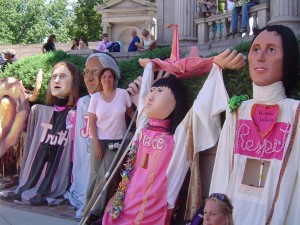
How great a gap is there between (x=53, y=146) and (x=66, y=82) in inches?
39.8

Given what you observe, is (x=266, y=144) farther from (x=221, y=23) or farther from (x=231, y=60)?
(x=221, y=23)

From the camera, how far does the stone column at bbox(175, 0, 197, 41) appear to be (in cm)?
1299

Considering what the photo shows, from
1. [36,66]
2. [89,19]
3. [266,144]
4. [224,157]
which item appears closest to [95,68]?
[36,66]

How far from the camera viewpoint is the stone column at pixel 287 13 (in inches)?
379

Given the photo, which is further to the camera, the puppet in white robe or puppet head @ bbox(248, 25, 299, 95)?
the puppet in white robe

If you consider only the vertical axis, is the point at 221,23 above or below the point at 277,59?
above

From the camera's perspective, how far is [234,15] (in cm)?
1101

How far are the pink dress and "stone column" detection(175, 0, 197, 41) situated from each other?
817 centimetres

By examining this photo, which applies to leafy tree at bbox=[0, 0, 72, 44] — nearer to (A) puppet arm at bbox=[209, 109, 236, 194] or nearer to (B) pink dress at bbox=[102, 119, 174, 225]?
(B) pink dress at bbox=[102, 119, 174, 225]

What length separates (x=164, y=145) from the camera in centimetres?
515

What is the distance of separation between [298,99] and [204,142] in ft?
3.45

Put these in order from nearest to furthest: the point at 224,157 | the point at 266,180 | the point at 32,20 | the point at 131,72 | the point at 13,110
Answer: the point at 266,180, the point at 224,157, the point at 131,72, the point at 13,110, the point at 32,20

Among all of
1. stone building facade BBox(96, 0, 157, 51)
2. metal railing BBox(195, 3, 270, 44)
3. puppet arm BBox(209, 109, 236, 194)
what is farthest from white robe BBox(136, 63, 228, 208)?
stone building facade BBox(96, 0, 157, 51)

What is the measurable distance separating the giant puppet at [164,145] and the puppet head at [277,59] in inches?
19.6
